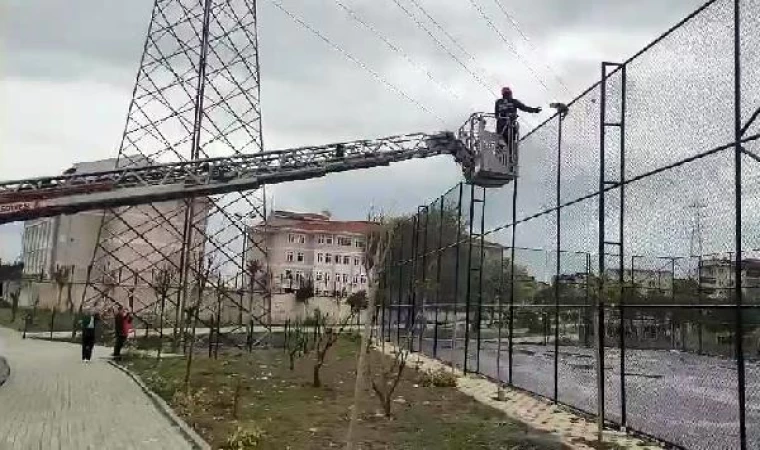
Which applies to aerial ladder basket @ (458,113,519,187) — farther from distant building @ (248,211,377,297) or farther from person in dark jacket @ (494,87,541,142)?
distant building @ (248,211,377,297)

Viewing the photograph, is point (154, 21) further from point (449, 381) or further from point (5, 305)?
point (5, 305)

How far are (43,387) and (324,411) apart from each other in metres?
6.23

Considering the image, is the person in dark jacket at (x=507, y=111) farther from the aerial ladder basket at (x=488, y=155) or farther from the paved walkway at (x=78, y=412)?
the paved walkway at (x=78, y=412)

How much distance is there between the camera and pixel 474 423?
29.7 feet

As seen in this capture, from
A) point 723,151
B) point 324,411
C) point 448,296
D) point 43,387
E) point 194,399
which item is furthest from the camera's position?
point 448,296

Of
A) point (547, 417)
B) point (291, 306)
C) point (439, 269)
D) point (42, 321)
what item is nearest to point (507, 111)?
point (439, 269)

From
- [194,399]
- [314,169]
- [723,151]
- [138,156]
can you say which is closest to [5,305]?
[138,156]

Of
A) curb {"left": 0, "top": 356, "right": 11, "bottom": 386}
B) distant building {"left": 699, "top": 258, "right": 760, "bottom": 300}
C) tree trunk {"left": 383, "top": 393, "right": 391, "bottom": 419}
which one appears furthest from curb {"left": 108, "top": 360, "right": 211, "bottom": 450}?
distant building {"left": 699, "top": 258, "right": 760, "bottom": 300}

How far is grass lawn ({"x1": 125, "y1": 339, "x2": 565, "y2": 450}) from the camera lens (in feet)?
25.8

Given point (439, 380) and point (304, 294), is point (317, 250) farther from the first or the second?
point (439, 380)

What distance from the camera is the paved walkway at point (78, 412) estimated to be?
789 cm

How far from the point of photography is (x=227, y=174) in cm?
1812

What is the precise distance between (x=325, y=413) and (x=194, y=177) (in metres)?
9.66

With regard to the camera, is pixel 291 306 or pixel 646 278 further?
pixel 291 306
